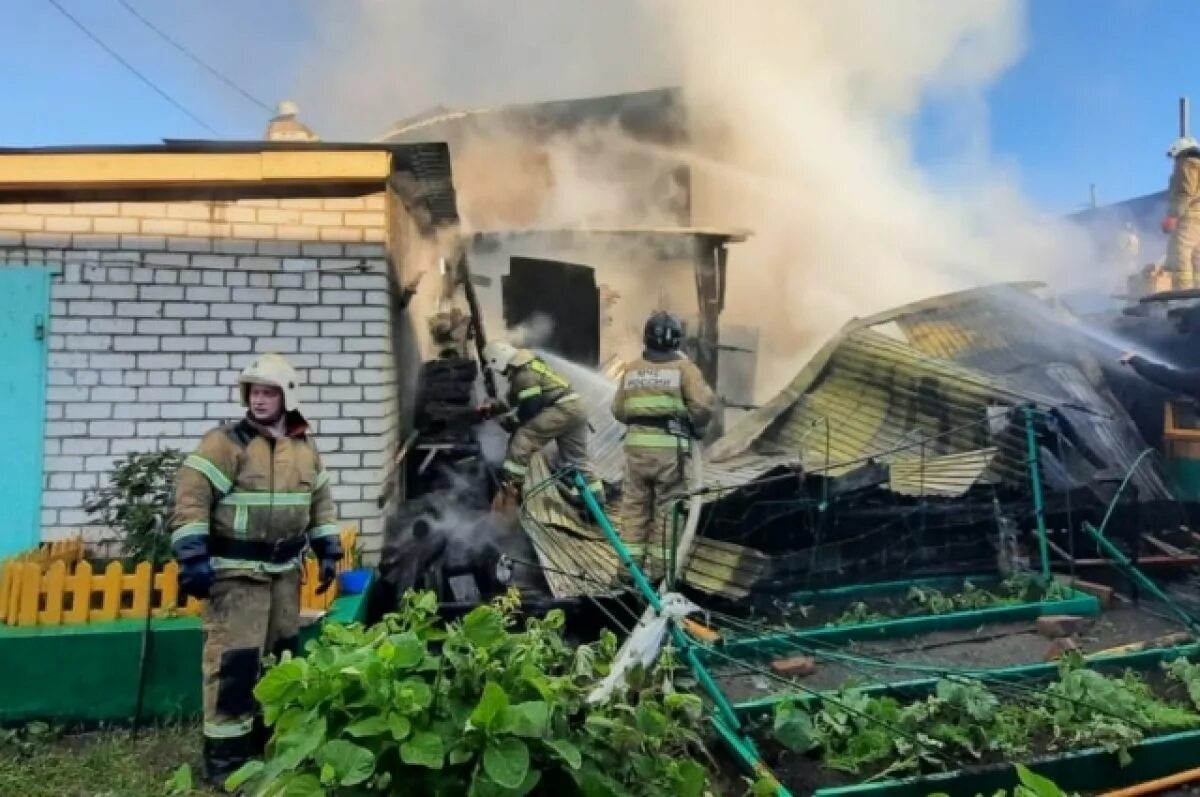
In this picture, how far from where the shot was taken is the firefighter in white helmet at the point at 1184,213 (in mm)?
11273

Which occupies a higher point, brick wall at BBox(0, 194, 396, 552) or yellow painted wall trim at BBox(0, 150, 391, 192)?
yellow painted wall trim at BBox(0, 150, 391, 192)

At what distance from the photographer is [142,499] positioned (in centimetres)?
507

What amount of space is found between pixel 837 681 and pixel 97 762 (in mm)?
3494

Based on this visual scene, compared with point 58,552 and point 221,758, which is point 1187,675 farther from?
point 58,552

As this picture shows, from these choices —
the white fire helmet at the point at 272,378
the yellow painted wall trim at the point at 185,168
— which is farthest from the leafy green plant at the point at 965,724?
the yellow painted wall trim at the point at 185,168

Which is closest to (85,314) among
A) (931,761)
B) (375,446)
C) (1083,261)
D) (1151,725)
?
(375,446)

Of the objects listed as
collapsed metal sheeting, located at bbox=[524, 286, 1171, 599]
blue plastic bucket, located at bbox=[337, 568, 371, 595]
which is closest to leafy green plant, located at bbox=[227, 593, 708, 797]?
blue plastic bucket, located at bbox=[337, 568, 371, 595]

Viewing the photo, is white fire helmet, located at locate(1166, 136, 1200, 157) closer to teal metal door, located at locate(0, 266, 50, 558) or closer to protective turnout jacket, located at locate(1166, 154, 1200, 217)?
protective turnout jacket, located at locate(1166, 154, 1200, 217)

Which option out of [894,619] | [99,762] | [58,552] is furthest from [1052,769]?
[58,552]

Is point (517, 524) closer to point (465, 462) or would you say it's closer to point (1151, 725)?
point (465, 462)

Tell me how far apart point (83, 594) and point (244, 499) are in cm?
123

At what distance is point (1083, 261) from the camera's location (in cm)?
1752

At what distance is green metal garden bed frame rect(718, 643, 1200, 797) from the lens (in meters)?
3.43

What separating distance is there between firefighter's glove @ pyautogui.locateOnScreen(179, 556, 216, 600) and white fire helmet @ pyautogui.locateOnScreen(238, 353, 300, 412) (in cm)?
72
